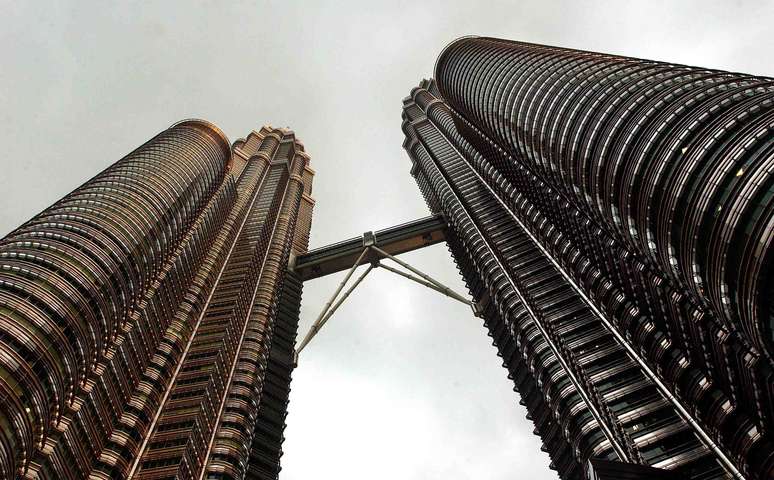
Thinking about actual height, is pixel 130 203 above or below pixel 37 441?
above

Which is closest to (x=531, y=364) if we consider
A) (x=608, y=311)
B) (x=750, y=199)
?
(x=608, y=311)

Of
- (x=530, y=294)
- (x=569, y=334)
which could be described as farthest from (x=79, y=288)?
(x=530, y=294)

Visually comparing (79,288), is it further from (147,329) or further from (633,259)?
(633,259)

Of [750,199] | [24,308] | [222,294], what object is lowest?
[750,199]

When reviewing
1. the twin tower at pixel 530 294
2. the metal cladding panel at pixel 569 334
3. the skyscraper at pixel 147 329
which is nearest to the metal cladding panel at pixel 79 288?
the skyscraper at pixel 147 329

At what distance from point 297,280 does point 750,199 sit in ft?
321

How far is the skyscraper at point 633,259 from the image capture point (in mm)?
36125

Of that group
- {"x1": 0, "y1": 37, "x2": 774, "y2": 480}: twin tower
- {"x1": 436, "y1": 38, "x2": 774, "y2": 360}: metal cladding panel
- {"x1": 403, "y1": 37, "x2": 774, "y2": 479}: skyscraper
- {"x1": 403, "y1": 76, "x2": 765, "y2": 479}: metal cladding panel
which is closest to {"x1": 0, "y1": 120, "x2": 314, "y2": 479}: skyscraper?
{"x1": 0, "y1": 37, "x2": 774, "y2": 480}: twin tower

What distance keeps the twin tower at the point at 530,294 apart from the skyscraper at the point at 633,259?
20 cm

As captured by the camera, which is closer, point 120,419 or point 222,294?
point 120,419

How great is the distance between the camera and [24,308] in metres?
46.8

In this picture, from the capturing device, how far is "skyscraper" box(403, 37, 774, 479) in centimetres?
3612

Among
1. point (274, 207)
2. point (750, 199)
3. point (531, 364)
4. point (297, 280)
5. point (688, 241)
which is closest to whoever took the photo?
point (750, 199)

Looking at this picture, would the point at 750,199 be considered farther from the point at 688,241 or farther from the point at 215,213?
the point at 215,213
